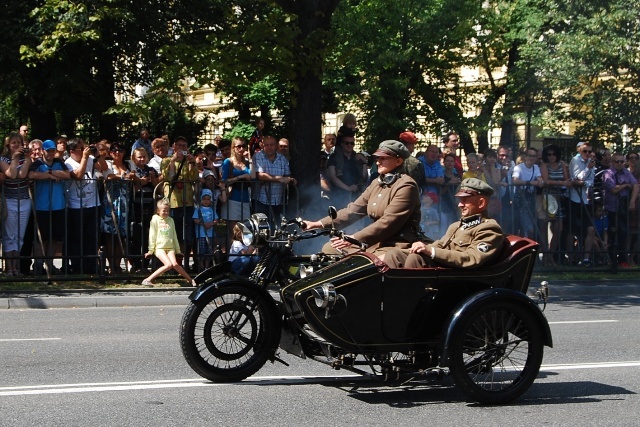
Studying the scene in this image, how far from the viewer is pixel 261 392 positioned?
786 centimetres

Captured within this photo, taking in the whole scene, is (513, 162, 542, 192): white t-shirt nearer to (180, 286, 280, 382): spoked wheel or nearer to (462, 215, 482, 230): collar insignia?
(462, 215, 482, 230): collar insignia

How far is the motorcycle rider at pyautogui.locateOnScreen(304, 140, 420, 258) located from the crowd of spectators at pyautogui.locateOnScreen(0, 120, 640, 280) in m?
5.35

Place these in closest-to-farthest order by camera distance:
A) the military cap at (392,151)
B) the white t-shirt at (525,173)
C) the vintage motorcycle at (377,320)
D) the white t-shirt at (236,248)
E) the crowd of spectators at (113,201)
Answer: the vintage motorcycle at (377,320), the military cap at (392,151), the white t-shirt at (236,248), the crowd of spectators at (113,201), the white t-shirt at (525,173)

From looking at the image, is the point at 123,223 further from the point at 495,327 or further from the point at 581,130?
the point at 581,130

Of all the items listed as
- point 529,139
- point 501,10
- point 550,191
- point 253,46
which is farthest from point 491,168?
point 501,10

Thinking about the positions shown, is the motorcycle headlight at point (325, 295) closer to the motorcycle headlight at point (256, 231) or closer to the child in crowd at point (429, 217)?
the motorcycle headlight at point (256, 231)

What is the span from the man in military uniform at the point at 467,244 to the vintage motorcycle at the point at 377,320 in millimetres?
103

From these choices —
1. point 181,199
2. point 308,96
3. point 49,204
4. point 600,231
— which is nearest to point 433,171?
point 308,96

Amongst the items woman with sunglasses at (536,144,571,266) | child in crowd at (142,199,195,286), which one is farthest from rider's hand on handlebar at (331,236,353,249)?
woman with sunglasses at (536,144,571,266)

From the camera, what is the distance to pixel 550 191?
17406 mm

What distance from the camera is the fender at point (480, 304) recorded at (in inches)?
291

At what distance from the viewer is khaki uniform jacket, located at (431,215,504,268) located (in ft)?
24.9

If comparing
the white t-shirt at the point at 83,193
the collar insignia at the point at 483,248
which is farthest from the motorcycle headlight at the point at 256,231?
the white t-shirt at the point at 83,193

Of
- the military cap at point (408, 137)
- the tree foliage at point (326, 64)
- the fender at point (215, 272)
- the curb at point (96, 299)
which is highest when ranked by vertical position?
the tree foliage at point (326, 64)
